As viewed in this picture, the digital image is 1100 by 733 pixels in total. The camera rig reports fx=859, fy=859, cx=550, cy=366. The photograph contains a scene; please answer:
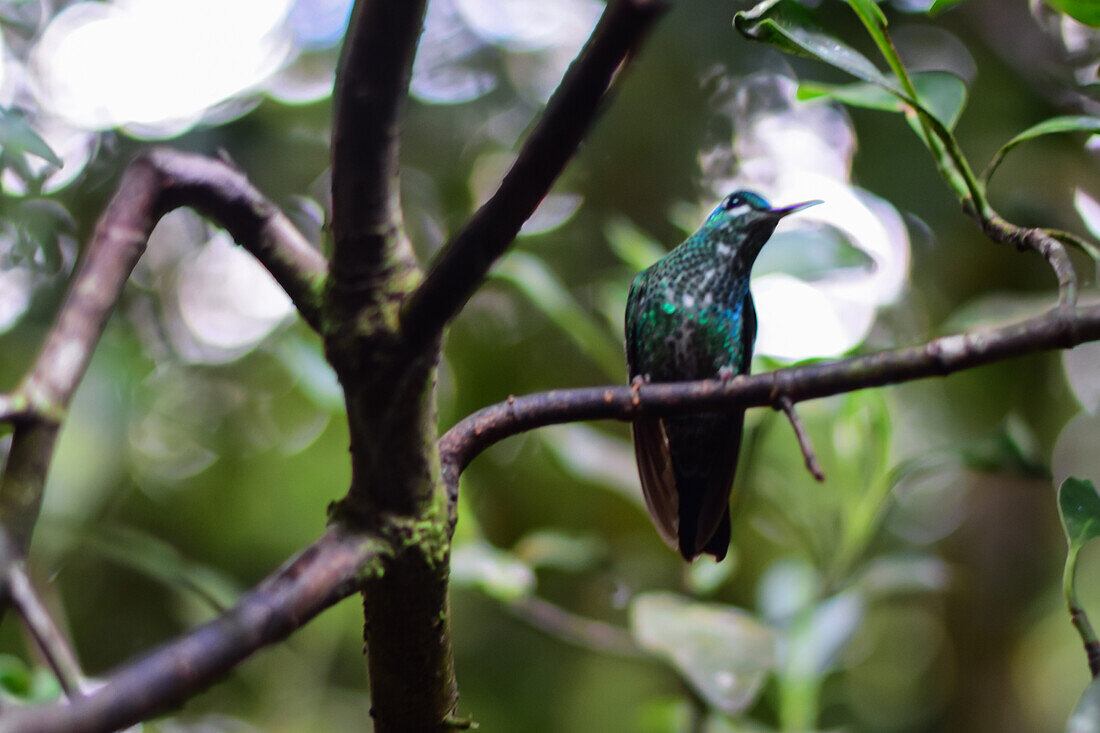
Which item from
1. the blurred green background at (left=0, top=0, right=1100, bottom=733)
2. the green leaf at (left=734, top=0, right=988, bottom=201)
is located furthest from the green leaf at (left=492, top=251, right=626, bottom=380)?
the green leaf at (left=734, top=0, right=988, bottom=201)

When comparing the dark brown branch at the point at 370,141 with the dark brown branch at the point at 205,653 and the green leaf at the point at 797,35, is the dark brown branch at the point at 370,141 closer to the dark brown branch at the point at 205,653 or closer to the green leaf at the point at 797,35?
the dark brown branch at the point at 205,653

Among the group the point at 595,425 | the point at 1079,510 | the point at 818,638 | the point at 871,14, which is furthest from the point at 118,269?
the point at 595,425

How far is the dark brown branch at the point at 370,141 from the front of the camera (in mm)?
586

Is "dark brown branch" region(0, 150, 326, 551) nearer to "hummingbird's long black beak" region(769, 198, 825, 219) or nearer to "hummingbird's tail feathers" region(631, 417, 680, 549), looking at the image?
"hummingbird's tail feathers" region(631, 417, 680, 549)

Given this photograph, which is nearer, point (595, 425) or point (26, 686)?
point (26, 686)

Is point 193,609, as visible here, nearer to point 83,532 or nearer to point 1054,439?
point 83,532

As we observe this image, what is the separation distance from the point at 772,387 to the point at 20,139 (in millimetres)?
748

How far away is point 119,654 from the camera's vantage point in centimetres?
314

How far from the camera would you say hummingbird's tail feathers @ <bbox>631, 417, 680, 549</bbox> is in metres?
1.28

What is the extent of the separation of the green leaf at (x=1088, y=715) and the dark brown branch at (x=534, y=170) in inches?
22.6

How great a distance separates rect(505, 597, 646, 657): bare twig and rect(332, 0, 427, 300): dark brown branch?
1.33 metres

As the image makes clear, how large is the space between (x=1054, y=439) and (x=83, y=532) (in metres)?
3.09

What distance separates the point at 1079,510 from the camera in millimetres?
867

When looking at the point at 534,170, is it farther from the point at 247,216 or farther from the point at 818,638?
the point at 818,638
